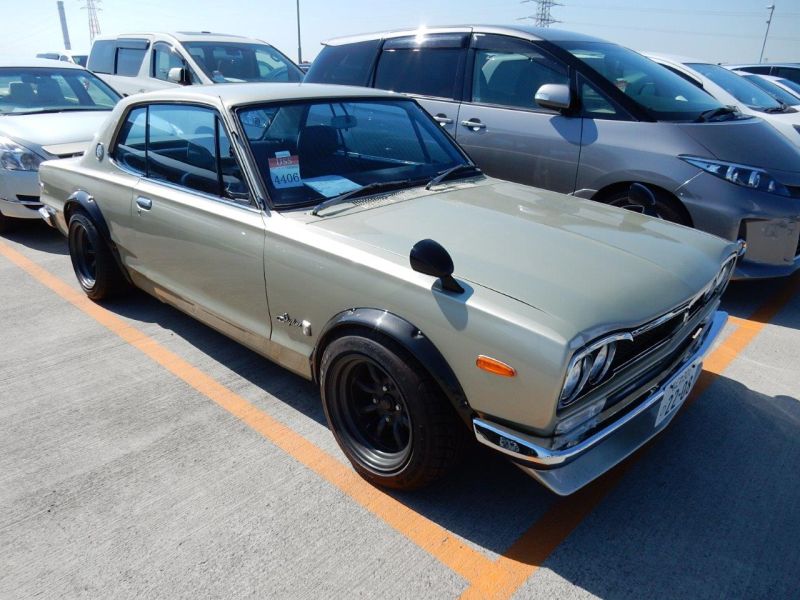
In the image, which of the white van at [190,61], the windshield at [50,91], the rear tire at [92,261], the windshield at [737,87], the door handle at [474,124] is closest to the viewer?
the rear tire at [92,261]

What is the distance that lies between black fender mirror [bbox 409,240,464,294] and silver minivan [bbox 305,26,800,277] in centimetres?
193

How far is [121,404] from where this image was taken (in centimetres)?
326

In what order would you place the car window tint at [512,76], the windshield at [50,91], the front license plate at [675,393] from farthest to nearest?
1. the windshield at [50,91]
2. the car window tint at [512,76]
3. the front license plate at [675,393]

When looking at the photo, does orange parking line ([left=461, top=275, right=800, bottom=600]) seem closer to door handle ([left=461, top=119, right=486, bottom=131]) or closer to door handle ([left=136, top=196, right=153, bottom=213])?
door handle ([left=136, top=196, right=153, bottom=213])

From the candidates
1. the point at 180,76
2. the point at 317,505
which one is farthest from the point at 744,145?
the point at 180,76

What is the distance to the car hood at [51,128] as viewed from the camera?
5906mm

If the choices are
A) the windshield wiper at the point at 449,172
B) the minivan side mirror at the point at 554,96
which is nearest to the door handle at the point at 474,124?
the minivan side mirror at the point at 554,96

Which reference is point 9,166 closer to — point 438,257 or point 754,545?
point 438,257

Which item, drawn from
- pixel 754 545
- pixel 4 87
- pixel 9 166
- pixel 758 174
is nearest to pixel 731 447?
pixel 754 545

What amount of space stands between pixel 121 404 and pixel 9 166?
3.86 m

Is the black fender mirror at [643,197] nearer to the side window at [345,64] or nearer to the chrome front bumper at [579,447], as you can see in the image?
the chrome front bumper at [579,447]

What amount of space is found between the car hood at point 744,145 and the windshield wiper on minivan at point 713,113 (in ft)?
0.43

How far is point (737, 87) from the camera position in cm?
786

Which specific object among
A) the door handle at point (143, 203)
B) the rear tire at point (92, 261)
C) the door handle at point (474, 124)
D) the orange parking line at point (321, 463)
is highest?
the door handle at point (474, 124)
